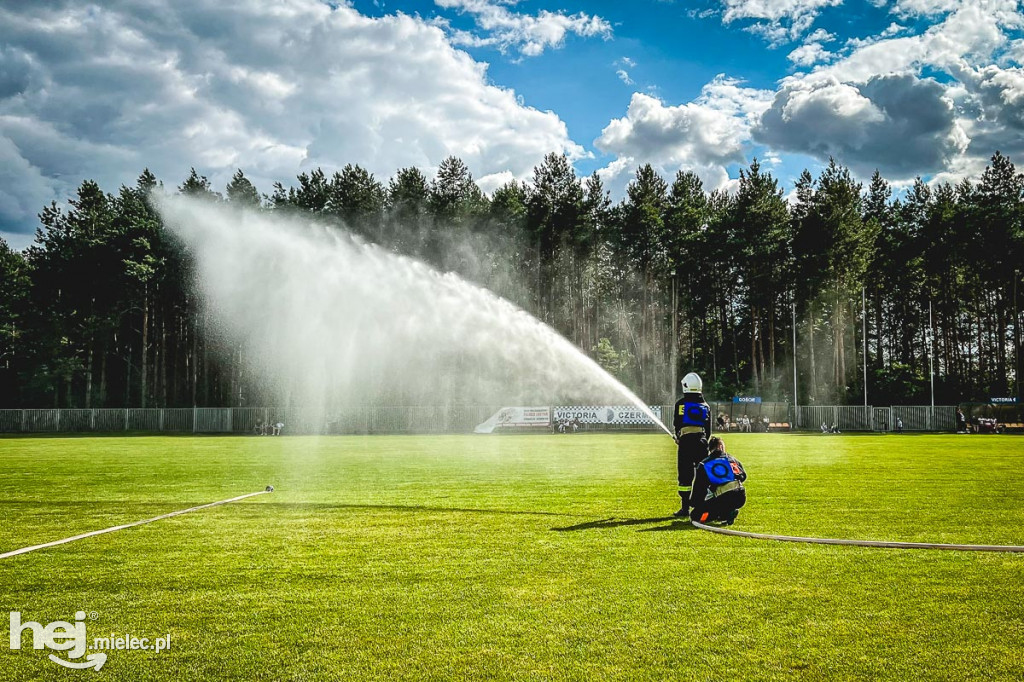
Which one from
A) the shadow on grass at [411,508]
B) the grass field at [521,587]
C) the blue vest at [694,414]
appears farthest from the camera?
the shadow on grass at [411,508]

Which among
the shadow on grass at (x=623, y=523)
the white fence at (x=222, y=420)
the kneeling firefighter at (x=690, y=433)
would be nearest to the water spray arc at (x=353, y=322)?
the white fence at (x=222, y=420)

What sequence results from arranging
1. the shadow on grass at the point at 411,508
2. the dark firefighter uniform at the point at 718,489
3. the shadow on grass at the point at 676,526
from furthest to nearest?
1. the shadow on grass at the point at 411,508
2. the dark firefighter uniform at the point at 718,489
3. the shadow on grass at the point at 676,526

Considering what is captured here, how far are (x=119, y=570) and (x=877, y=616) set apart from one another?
791 centimetres

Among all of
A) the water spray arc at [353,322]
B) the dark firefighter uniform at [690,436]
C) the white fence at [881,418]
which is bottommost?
the white fence at [881,418]

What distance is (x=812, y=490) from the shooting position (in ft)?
49.2

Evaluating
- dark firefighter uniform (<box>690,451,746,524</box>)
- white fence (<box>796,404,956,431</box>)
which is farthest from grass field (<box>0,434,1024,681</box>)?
white fence (<box>796,404,956,431</box>)

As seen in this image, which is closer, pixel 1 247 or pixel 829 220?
pixel 829 220

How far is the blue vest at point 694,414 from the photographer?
1147 cm

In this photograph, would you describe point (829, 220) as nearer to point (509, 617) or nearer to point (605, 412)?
point (605, 412)

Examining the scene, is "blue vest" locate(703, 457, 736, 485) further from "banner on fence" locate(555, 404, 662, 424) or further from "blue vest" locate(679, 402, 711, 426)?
"banner on fence" locate(555, 404, 662, 424)

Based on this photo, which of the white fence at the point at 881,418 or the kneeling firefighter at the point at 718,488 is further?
the white fence at the point at 881,418

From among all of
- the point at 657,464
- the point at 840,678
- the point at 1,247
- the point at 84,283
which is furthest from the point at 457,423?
the point at 1,247

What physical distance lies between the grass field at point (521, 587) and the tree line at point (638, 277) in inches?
1930

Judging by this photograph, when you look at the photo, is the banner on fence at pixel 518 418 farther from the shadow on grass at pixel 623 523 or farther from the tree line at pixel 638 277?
the shadow on grass at pixel 623 523
